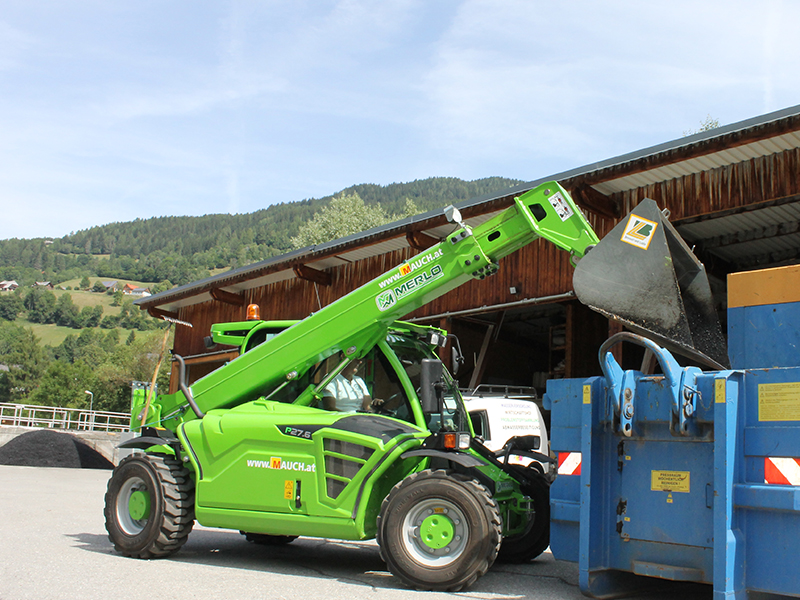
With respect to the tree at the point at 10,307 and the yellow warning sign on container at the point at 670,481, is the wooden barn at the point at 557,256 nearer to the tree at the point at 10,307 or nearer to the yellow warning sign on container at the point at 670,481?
the yellow warning sign on container at the point at 670,481

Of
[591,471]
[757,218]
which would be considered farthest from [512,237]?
[757,218]

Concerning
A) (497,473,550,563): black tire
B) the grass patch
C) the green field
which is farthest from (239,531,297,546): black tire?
the grass patch

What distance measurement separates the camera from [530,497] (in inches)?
294

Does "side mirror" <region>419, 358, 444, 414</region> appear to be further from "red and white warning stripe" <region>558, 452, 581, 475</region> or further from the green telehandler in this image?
"red and white warning stripe" <region>558, 452, 581, 475</region>

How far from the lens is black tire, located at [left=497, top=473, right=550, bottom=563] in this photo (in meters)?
7.49

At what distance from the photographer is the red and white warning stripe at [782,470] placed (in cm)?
491

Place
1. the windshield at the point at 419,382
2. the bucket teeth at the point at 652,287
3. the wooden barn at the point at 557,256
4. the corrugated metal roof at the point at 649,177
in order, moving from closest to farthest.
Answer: the bucket teeth at the point at 652,287
the windshield at the point at 419,382
the corrugated metal roof at the point at 649,177
the wooden barn at the point at 557,256

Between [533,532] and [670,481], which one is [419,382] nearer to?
[533,532]

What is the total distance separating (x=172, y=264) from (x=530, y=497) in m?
195

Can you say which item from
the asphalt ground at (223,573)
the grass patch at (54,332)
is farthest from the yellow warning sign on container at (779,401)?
the grass patch at (54,332)

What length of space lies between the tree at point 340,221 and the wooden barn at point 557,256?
2467 centimetres

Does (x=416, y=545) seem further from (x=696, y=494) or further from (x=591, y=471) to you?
(x=696, y=494)

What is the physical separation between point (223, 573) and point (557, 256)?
9.74m

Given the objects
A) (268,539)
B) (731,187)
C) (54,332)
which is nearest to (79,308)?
(54,332)
